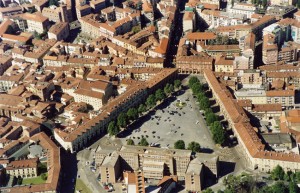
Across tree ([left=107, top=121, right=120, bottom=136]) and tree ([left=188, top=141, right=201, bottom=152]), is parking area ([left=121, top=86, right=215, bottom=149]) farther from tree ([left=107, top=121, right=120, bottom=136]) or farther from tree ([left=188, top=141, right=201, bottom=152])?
tree ([left=188, top=141, right=201, bottom=152])

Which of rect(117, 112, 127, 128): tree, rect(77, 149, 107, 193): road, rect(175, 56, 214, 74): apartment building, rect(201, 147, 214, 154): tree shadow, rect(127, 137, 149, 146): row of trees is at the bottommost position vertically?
rect(77, 149, 107, 193): road

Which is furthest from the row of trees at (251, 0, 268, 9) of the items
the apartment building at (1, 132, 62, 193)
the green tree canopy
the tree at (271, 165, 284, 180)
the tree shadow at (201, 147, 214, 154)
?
the apartment building at (1, 132, 62, 193)

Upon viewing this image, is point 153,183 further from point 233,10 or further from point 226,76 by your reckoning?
point 233,10

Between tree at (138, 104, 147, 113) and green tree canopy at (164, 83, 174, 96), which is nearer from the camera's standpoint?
tree at (138, 104, 147, 113)

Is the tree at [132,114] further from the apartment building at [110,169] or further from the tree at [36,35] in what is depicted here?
the tree at [36,35]

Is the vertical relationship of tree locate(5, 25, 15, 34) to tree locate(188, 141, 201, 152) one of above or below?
above

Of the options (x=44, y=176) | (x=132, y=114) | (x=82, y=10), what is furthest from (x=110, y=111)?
(x=82, y=10)
